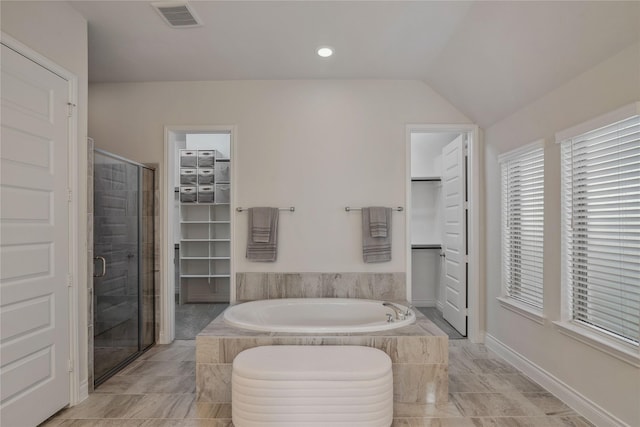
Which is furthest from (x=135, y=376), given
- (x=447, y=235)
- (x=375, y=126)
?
(x=447, y=235)

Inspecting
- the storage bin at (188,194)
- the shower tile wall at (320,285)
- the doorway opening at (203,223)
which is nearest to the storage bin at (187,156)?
the doorway opening at (203,223)

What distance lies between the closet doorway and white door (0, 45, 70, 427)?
2766 mm

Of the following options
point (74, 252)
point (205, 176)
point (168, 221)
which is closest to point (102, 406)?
point (74, 252)

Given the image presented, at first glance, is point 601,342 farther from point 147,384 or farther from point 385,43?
point 147,384

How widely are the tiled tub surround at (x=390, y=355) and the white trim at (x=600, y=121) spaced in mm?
1547

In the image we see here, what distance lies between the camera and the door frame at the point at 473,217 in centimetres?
332

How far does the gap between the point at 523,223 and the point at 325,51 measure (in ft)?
7.04

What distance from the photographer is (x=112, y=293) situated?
2.72m

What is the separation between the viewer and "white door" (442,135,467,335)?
3.47 meters

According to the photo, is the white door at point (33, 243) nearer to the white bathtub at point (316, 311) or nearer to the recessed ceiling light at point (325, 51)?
the white bathtub at point (316, 311)

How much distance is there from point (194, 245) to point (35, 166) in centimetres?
327

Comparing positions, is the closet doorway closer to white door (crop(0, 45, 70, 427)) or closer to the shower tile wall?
the shower tile wall

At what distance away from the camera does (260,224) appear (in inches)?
127

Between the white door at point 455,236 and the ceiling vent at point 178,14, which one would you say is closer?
the ceiling vent at point 178,14
